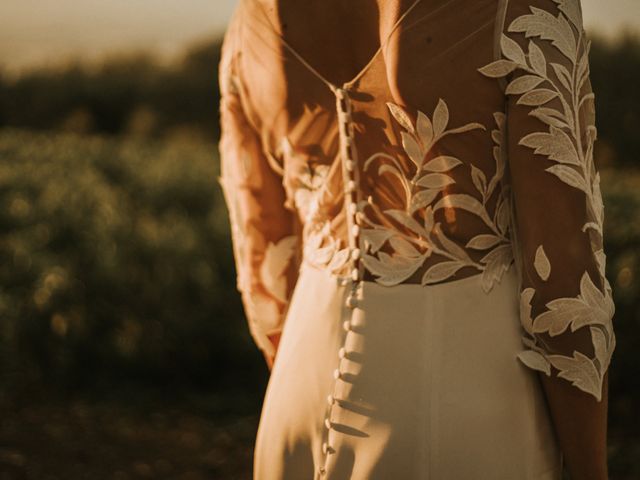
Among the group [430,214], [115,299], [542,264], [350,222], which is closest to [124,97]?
[115,299]

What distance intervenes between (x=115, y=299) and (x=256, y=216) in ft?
11.4

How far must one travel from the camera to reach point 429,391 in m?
1.33

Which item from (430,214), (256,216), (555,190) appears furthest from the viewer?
(256,216)

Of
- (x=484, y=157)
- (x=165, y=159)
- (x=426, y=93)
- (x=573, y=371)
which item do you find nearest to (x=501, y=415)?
(x=573, y=371)

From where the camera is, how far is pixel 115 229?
5.38 m

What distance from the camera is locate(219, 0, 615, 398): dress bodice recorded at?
1245 millimetres

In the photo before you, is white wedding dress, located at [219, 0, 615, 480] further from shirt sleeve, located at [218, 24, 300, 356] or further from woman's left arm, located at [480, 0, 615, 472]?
shirt sleeve, located at [218, 24, 300, 356]

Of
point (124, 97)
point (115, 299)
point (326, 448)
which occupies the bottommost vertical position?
point (326, 448)

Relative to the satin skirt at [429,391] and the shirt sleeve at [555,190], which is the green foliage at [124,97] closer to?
the satin skirt at [429,391]

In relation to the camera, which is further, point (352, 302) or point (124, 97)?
point (124, 97)

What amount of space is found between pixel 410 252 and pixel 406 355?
0.17 metres

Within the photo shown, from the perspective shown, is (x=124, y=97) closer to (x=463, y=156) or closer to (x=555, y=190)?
(x=463, y=156)

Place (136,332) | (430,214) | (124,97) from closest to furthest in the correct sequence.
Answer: (430,214) → (136,332) → (124,97)

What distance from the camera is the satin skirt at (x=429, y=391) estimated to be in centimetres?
132
